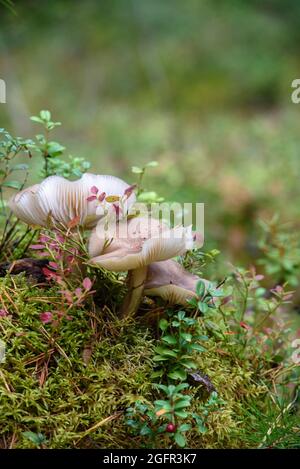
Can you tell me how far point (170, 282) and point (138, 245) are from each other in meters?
0.17

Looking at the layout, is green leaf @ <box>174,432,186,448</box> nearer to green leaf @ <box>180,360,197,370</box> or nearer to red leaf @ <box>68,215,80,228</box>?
green leaf @ <box>180,360,197,370</box>

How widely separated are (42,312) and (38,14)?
20.7ft

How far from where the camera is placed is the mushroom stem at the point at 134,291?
141 cm

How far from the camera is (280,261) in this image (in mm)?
2430

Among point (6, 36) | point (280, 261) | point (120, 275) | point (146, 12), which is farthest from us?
point (146, 12)

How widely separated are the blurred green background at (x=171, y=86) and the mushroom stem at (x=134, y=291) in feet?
10.8

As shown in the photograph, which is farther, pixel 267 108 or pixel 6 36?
pixel 267 108

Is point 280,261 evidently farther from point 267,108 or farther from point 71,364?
point 267,108

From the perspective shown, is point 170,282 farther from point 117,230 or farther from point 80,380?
point 80,380

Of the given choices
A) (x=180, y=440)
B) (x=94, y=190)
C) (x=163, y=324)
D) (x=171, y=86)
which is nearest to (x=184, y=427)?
(x=180, y=440)

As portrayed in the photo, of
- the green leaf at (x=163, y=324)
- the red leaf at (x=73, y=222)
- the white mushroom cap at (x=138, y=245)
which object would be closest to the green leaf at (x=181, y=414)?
the green leaf at (x=163, y=324)

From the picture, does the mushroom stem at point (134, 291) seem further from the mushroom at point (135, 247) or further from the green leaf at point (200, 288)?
the green leaf at point (200, 288)

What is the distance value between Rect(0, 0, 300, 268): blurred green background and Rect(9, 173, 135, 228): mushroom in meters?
3.29

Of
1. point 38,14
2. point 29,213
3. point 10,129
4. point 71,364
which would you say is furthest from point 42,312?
point 38,14
